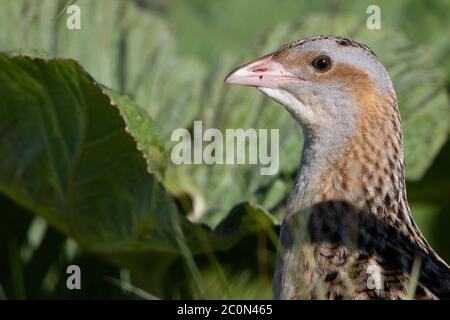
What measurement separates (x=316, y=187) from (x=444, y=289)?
725 millimetres

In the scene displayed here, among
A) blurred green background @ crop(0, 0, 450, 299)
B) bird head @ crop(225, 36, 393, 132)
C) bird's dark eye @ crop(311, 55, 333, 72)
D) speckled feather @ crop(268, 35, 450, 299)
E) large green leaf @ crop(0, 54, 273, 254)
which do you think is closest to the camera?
speckled feather @ crop(268, 35, 450, 299)

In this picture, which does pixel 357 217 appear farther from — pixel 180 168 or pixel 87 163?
pixel 180 168

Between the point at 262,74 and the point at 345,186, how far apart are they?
1.95 ft

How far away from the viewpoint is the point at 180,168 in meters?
6.52

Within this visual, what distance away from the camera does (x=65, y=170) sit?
5.40m

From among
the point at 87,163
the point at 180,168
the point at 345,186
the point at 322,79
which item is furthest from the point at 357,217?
the point at 180,168

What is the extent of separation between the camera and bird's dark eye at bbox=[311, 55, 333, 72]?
481cm

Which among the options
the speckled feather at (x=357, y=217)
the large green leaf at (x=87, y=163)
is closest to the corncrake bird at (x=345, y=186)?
the speckled feather at (x=357, y=217)

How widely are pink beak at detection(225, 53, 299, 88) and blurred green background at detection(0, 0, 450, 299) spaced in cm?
48

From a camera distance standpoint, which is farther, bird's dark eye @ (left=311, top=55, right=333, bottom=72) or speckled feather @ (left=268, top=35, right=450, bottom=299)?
bird's dark eye @ (left=311, top=55, right=333, bottom=72)

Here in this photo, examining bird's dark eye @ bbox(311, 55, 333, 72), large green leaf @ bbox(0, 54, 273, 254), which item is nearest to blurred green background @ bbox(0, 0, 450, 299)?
large green leaf @ bbox(0, 54, 273, 254)

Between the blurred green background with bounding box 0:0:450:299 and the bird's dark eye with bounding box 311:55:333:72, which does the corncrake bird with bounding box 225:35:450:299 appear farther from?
the blurred green background with bounding box 0:0:450:299

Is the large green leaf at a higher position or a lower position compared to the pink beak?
lower

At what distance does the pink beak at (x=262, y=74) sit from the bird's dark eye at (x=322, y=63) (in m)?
0.09
